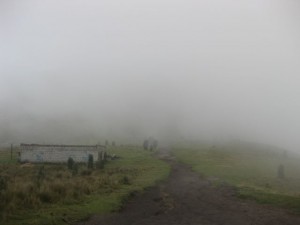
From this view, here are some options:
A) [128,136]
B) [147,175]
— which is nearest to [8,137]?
[128,136]

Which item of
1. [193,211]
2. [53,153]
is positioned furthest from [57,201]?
[53,153]

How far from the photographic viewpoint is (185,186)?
150 feet

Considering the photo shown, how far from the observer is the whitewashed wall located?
80312mm

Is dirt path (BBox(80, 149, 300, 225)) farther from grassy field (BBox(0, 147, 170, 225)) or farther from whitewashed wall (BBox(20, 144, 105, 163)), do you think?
whitewashed wall (BBox(20, 144, 105, 163))

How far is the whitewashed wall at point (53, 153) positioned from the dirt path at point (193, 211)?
132 ft

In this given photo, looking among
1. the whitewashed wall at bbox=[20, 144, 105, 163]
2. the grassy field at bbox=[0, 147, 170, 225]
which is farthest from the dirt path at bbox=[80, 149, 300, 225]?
the whitewashed wall at bbox=[20, 144, 105, 163]

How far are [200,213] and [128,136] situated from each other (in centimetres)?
15375

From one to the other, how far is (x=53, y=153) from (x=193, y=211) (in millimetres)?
55014

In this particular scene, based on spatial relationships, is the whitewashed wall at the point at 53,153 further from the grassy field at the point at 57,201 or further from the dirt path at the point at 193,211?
the dirt path at the point at 193,211

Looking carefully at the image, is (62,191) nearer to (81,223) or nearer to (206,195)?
(81,223)

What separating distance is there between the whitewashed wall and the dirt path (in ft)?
132

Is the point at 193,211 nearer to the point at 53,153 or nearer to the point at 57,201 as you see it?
the point at 57,201

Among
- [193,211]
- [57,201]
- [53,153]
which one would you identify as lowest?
[193,211]

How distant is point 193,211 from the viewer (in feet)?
102
